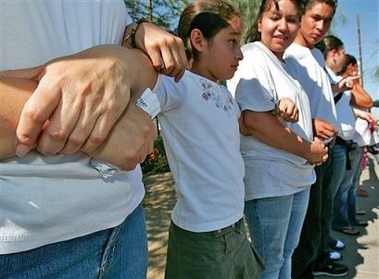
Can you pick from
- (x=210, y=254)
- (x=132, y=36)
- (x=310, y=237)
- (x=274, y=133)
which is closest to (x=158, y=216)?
(x=310, y=237)

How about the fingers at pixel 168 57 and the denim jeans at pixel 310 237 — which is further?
the denim jeans at pixel 310 237

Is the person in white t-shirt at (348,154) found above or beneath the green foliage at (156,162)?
above

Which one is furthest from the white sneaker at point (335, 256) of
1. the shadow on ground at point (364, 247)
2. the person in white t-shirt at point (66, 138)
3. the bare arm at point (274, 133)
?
the person in white t-shirt at point (66, 138)

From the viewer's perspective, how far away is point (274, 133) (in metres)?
1.85

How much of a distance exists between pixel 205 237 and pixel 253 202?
1.67 feet

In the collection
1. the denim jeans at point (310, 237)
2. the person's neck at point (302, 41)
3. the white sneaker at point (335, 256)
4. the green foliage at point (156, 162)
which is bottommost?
the green foliage at point (156, 162)

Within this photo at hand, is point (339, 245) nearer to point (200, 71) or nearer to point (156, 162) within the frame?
point (200, 71)

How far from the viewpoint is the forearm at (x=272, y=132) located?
6.05ft

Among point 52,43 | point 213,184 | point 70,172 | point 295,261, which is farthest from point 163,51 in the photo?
point 295,261

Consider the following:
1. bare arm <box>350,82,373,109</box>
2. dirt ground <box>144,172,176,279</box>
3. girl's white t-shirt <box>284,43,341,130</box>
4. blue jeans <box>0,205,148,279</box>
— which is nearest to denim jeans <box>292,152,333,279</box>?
girl's white t-shirt <box>284,43,341,130</box>

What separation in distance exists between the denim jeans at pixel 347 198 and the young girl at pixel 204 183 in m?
2.71

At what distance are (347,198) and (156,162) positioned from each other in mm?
4206

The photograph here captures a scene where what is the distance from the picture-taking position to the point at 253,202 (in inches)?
75.9

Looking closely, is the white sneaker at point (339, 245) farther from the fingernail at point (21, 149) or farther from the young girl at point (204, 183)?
the fingernail at point (21, 149)
